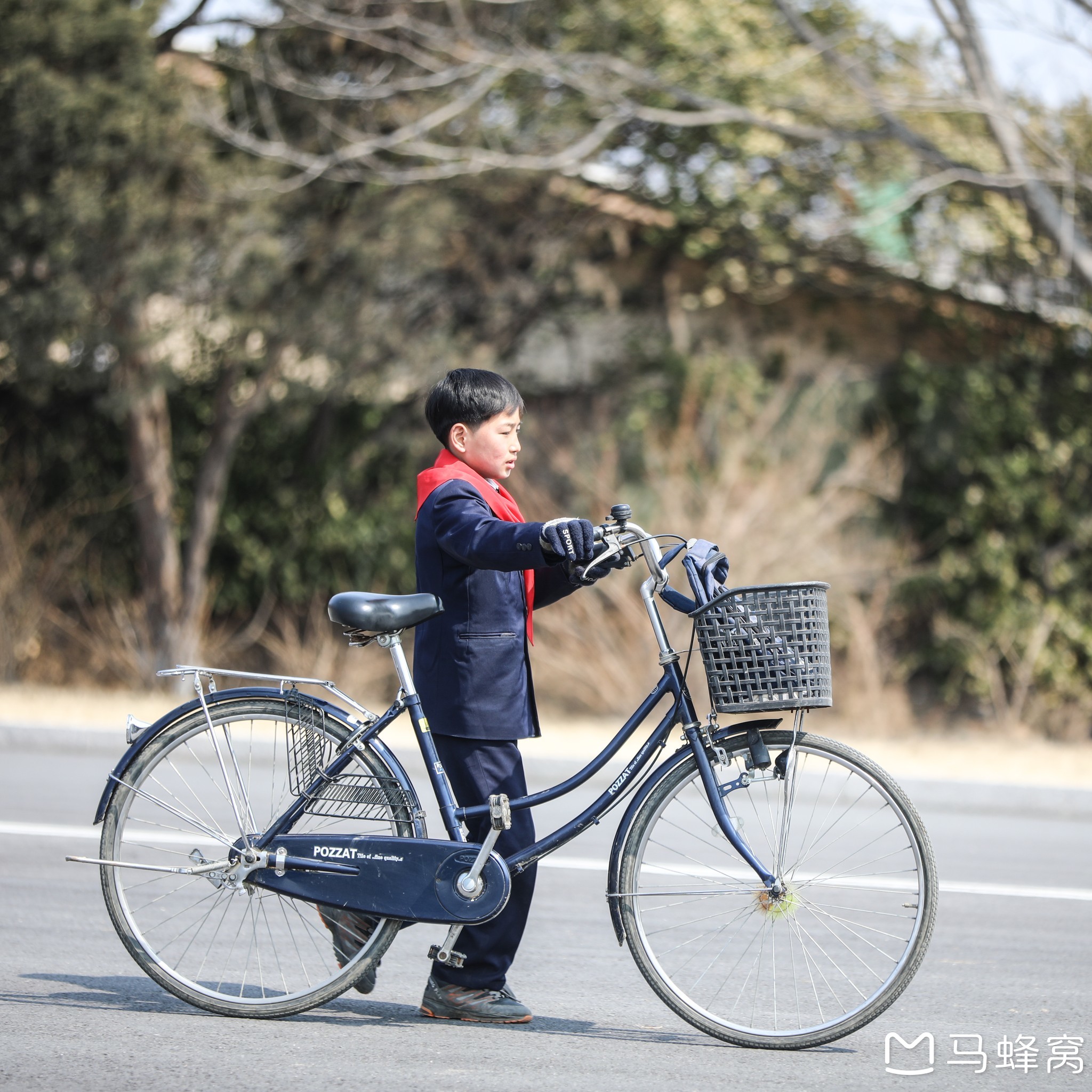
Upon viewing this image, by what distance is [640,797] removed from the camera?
366 centimetres

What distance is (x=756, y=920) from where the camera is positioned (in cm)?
464

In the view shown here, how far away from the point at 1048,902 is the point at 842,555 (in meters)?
6.00

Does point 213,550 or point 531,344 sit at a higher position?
point 531,344

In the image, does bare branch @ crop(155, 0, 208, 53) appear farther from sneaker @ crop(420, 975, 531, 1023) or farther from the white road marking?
sneaker @ crop(420, 975, 531, 1023)

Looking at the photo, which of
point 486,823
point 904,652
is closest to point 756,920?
point 486,823

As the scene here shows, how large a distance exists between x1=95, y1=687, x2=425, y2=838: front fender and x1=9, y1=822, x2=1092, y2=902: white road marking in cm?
179

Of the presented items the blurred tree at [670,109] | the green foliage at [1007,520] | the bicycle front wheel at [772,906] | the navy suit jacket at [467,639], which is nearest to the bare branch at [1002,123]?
the blurred tree at [670,109]

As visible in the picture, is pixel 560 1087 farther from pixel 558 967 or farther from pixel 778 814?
pixel 558 967

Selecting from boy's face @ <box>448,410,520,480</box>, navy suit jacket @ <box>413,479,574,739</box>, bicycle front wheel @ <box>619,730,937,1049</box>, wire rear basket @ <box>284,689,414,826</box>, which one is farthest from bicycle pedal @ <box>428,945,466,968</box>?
boy's face @ <box>448,410,520,480</box>

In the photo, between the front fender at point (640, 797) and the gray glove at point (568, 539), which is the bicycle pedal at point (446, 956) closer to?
the front fender at point (640, 797)

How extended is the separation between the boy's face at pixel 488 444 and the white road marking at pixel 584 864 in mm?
2335

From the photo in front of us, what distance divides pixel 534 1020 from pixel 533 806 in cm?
79

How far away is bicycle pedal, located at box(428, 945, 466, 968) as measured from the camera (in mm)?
3699

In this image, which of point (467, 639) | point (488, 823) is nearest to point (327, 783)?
point (488, 823)
